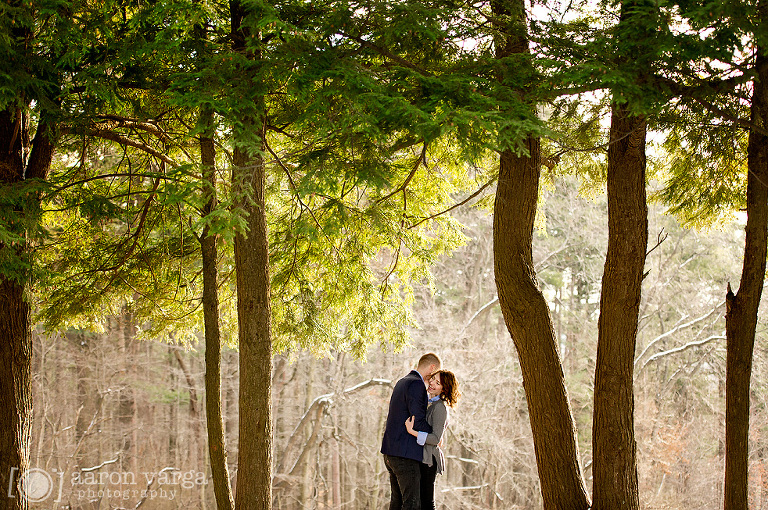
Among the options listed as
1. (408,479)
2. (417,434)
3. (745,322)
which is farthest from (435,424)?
(745,322)

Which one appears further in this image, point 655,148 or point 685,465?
point 685,465

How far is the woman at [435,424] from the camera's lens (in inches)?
219

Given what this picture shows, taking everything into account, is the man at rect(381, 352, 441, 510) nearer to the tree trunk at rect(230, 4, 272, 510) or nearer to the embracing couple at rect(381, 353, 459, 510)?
the embracing couple at rect(381, 353, 459, 510)

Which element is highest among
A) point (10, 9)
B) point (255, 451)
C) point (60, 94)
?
point (10, 9)

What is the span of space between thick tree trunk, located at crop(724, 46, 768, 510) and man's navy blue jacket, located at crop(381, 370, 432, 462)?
278 cm

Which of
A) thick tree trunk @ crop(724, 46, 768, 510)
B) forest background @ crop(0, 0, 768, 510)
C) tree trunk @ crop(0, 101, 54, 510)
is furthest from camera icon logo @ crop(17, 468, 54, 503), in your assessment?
thick tree trunk @ crop(724, 46, 768, 510)

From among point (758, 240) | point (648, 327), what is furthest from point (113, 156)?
point (648, 327)

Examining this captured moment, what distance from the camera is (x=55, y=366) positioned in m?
16.5

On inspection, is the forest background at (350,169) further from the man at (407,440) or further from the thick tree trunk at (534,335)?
the man at (407,440)

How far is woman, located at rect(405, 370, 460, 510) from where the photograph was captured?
557 centimetres

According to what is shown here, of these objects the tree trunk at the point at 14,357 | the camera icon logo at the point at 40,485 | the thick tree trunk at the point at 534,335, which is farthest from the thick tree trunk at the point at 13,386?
the camera icon logo at the point at 40,485

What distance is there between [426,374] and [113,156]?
9614mm

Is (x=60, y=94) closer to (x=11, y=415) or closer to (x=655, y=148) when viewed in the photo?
(x=11, y=415)

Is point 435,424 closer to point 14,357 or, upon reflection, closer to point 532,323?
point 532,323
